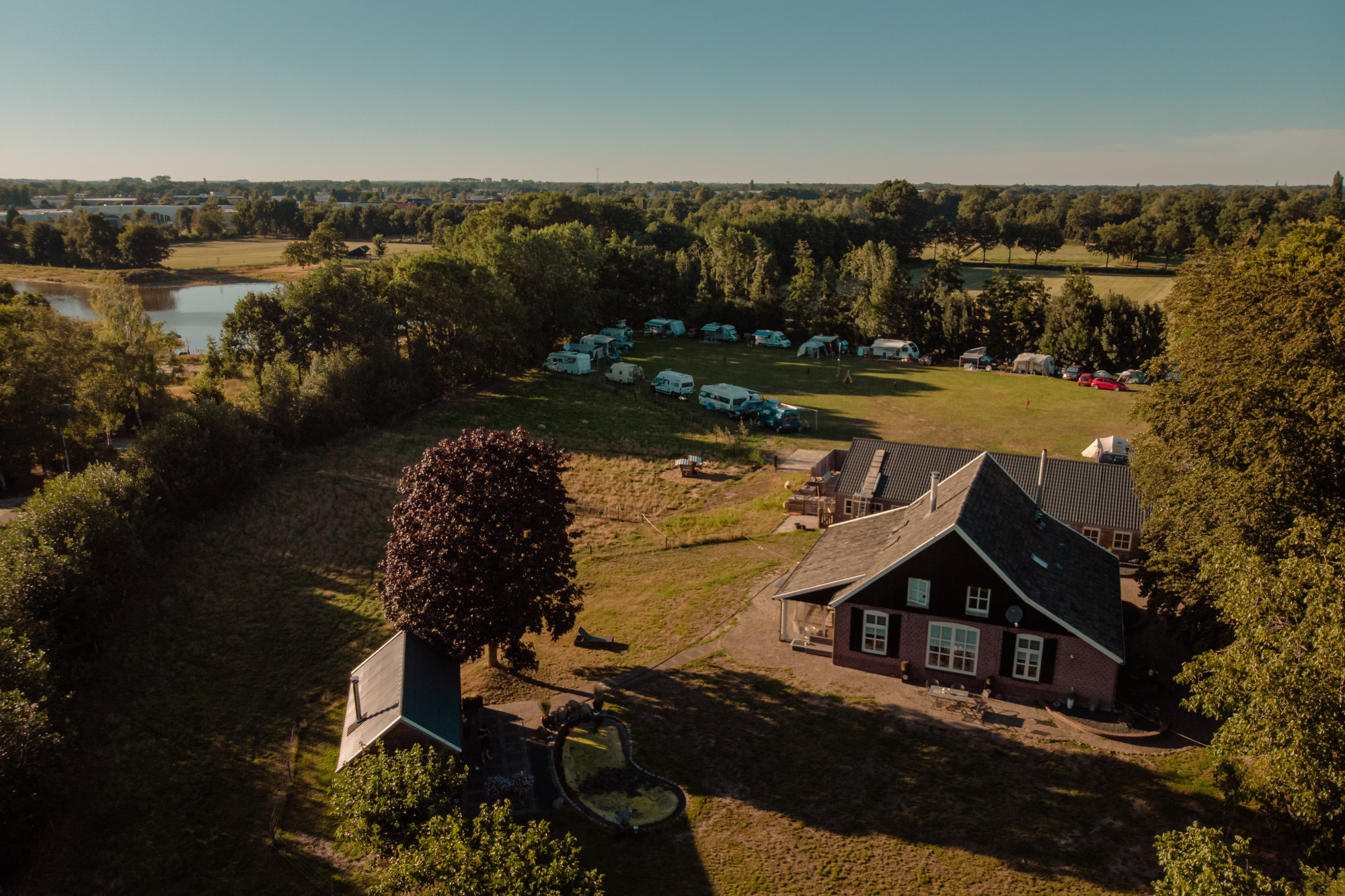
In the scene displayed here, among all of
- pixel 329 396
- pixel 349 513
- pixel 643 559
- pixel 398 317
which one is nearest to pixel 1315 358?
pixel 643 559

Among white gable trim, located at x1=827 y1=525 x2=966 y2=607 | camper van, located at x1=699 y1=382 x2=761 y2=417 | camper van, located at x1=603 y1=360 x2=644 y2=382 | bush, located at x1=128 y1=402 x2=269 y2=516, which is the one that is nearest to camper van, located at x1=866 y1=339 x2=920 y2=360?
camper van, located at x1=699 y1=382 x2=761 y2=417

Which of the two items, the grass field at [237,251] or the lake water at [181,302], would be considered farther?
the grass field at [237,251]

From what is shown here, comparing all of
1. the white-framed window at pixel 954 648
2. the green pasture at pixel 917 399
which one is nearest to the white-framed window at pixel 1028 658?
the white-framed window at pixel 954 648

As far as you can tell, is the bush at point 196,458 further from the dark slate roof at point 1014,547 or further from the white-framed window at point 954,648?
the white-framed window at point 954,648

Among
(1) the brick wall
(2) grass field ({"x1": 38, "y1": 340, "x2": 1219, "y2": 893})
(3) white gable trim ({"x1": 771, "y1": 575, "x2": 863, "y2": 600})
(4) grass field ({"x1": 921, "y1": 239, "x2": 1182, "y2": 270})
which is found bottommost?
(2) grass field ({"x1": 38, "y1": 340, "x2": 1219, "y2": 893})

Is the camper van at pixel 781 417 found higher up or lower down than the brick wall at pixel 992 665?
higher up

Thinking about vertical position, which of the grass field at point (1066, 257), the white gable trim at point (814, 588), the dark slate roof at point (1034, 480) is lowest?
the white gable trim at point (814, 588)

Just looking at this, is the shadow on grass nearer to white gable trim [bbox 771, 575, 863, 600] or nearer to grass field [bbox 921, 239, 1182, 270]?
white gable trim [bbox 771, 575, 863, 600]
